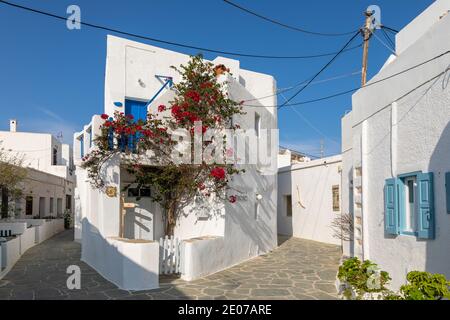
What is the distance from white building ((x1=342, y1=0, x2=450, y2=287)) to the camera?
553 cm

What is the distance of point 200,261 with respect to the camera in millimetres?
8500

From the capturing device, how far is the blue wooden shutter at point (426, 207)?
18.6 ft

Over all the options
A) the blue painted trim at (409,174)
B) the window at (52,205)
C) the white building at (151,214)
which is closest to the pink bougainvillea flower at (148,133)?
the white building at (151,214)

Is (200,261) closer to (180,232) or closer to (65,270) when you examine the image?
(180,232)

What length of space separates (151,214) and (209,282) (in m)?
3.85

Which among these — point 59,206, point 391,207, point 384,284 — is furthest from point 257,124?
point 59,206

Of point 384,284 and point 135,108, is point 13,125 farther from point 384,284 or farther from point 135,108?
point 384,284

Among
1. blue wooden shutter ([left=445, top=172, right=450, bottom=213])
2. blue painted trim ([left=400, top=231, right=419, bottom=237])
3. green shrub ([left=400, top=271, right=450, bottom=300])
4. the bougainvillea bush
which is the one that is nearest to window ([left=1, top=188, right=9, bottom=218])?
the bougainvillea bush

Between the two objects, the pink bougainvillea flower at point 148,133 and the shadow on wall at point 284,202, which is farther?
the shadow on wall at point 284,202

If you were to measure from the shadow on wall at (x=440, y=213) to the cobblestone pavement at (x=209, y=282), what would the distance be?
2.21 metres

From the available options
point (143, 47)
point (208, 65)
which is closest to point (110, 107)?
point (143, 47)

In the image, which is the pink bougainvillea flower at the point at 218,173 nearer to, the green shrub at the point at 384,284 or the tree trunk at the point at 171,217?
the tree trunk at the point at 171,217

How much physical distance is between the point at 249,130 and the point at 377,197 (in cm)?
519
